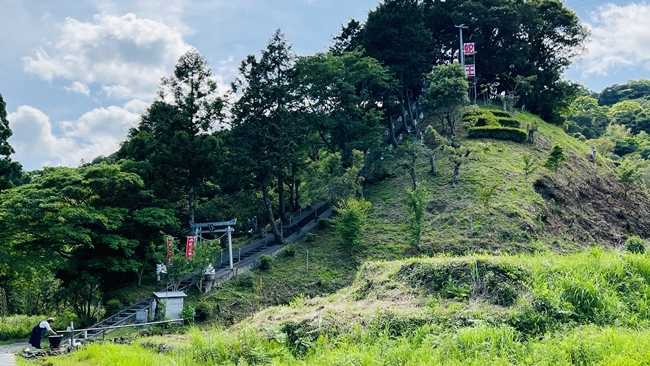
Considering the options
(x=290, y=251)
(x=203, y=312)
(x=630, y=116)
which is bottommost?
(x=203, y=312)

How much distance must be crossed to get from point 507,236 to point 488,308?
16.6m

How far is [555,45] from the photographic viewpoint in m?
47.8

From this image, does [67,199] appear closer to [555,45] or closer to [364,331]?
[364,331]

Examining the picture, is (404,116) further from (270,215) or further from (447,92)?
(270,215)

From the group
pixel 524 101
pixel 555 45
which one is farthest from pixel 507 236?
pixel 555 45

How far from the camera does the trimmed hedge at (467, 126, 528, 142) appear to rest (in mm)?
37906

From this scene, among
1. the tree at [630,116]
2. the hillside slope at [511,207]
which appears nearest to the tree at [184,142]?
the hillside slope at [511,207]

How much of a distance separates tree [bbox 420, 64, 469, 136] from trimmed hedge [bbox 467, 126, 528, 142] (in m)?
2.55

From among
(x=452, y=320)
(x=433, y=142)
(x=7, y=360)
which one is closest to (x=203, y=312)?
(x=7, y=360)

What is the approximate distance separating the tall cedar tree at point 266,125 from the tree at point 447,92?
10.6 m

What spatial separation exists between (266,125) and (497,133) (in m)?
19.4

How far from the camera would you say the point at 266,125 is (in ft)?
91.0

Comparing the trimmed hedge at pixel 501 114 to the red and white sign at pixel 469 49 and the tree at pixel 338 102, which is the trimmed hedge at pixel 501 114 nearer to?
the red and white sign at pixel 469 49

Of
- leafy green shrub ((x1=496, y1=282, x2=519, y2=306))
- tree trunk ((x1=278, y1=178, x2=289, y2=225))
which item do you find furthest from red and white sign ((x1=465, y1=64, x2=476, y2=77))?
leafy green shrub ((x1=496, y1=282, x2=519, y2=306))
